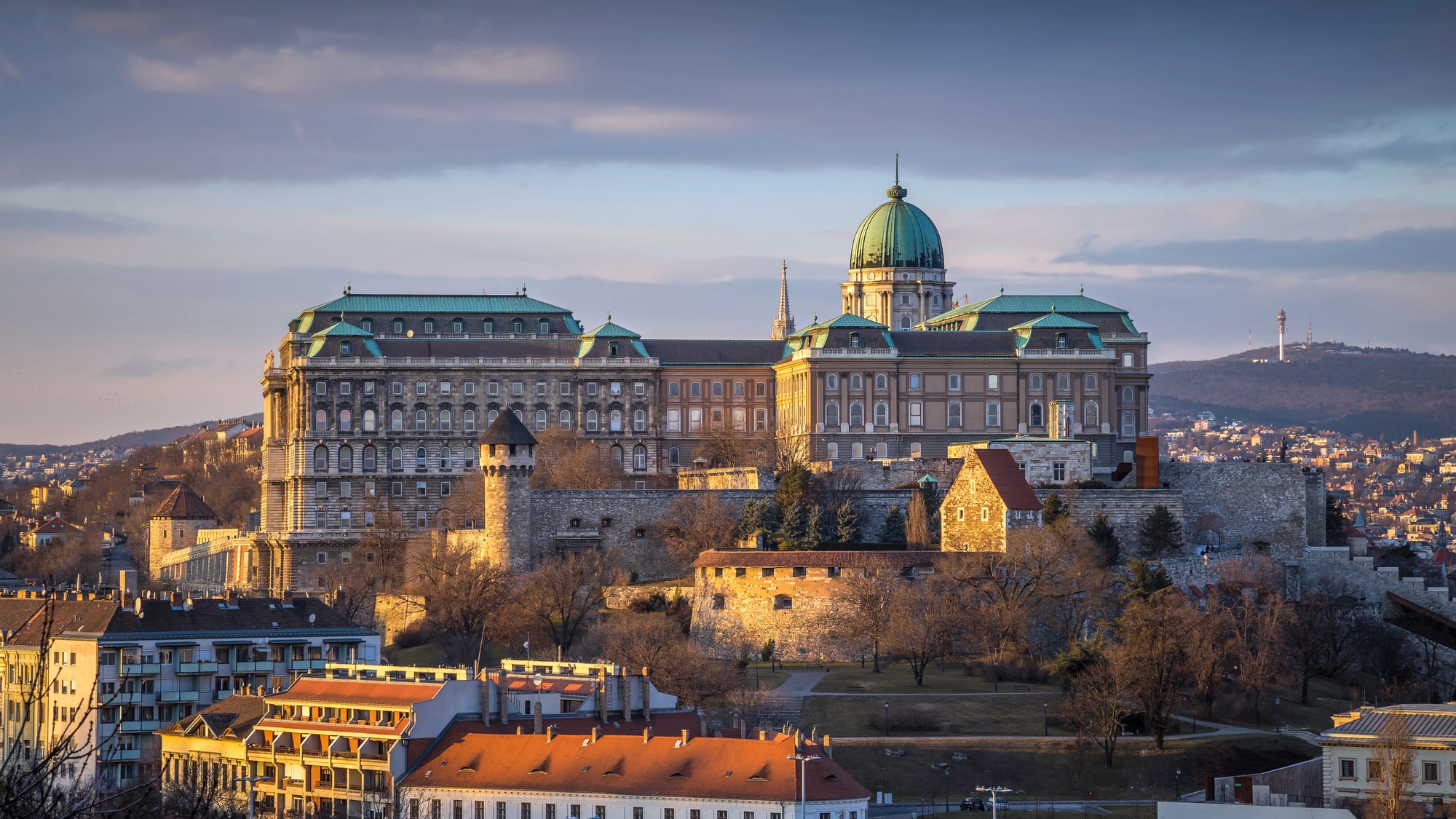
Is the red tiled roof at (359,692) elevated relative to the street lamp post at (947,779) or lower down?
elevated

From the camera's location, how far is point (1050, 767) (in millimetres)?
74438

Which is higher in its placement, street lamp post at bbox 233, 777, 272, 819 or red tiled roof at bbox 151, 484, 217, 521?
red tiled roof at bbox 151, 484, 217, 521

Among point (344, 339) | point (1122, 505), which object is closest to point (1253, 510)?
point (1122, 505)

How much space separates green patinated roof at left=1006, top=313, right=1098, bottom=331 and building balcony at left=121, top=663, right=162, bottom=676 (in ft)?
202

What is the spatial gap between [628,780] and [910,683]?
2256 cm

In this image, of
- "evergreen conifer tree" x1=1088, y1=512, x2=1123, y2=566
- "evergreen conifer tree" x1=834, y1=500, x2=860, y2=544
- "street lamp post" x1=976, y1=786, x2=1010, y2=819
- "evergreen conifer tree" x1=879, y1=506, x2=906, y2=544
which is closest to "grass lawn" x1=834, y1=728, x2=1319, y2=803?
"street lamp post" x1=976, y1=786, x2=1010, y2=819

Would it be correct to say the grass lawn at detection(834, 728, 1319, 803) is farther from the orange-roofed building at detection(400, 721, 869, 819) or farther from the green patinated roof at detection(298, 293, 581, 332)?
the green patinated roof at detection(298, 293, 581, 332)

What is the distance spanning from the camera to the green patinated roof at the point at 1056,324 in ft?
426

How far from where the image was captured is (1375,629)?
96062 millimetres

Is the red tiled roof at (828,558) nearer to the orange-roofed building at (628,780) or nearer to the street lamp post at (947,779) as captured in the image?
the street lamp post at (947,779)

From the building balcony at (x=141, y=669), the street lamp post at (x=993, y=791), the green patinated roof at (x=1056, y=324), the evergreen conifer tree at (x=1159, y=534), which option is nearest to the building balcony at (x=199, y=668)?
the building balcony at (x=141, y=669)

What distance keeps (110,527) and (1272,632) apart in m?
114

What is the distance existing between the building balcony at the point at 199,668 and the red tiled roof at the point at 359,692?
1204 cm

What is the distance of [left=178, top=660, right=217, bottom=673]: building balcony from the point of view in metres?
88.4
